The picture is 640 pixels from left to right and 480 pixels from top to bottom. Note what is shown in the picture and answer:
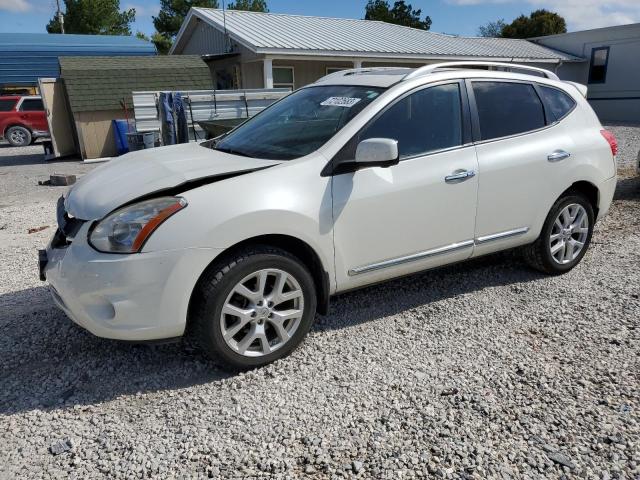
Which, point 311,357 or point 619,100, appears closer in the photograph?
point 311,357

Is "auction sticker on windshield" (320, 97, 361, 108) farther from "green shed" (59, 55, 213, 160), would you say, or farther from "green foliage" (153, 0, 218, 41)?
"green foliage" (153, 0, 218, 41)

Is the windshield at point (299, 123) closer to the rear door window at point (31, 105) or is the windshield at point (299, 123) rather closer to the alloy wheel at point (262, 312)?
the alloy wheel at point (262, 312)

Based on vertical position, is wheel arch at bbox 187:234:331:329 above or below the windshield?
below

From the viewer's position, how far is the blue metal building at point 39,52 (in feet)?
78.0

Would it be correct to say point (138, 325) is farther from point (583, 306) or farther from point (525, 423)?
point (583, 306)

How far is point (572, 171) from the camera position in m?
4.32

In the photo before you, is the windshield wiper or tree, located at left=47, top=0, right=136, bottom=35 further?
tree, located at left=47, top=0, right=136, bottom=35

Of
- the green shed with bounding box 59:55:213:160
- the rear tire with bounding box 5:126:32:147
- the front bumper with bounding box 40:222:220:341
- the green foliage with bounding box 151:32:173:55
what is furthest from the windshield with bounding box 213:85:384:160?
the green foliage with bounding box 151:32:173:55

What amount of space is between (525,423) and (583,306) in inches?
68.3

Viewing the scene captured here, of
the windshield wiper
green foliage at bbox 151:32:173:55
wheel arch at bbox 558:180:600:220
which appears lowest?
wheel arch at bbox 558:180:600:220

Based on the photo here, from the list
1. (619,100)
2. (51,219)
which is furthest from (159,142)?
(619,100)

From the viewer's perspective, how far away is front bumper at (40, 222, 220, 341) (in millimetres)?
2746

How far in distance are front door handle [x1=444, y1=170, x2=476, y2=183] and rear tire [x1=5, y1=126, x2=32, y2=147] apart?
2031 cm

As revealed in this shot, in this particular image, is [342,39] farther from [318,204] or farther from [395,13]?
[395,13]
